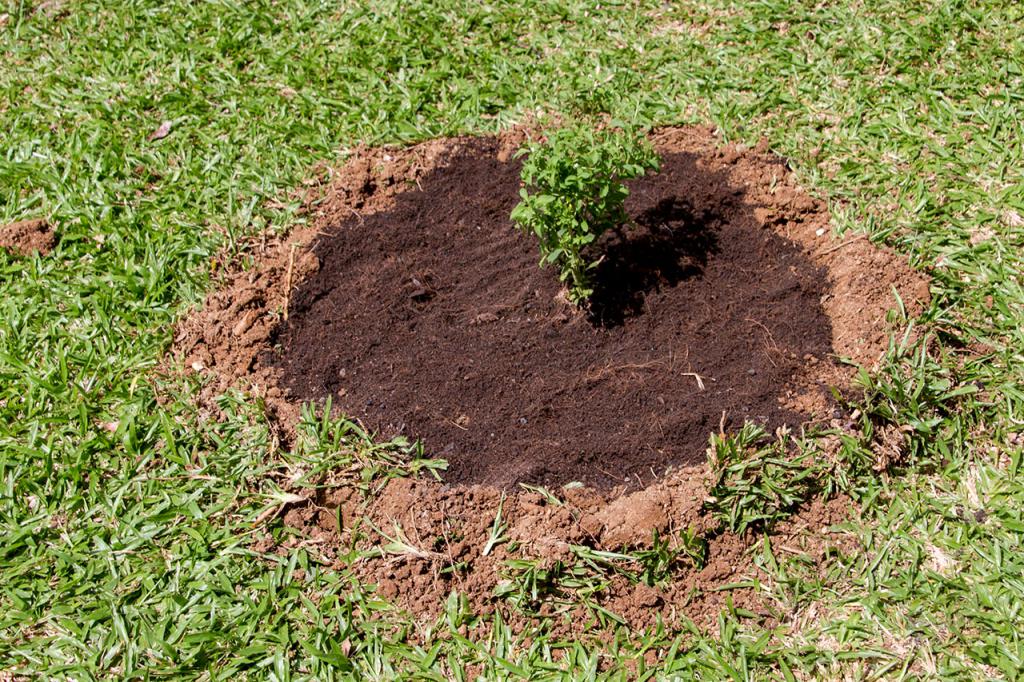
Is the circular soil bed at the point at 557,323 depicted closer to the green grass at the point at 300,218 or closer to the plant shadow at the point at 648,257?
the plant shadow at the point at 648,257

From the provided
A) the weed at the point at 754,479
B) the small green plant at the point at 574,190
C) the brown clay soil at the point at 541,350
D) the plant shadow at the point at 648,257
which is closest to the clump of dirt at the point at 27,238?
the brown clay soil at the point at 541,350

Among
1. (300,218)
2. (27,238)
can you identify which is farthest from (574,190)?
(27,238)

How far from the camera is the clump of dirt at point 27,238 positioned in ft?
12.9

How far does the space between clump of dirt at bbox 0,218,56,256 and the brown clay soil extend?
0.92 metres

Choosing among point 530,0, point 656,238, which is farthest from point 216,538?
point 530,0

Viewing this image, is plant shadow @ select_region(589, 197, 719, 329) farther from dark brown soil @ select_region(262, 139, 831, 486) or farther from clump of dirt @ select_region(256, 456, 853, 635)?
clump of dirt @ select_region(256, 456, 853, 635)

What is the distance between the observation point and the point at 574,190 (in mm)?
3018

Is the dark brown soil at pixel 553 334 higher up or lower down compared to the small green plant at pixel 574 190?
lower down

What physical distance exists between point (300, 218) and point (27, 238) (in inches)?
49.8

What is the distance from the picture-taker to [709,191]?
149 inches

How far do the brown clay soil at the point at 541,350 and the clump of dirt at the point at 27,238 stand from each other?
920mm

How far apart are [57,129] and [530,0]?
2.62 m

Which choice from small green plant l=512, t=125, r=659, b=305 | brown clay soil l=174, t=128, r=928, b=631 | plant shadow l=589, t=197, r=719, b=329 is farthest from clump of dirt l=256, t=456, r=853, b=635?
small green plant l=512, t=125, r=659, b=305

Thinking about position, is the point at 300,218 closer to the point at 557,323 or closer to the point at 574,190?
the point at 557,323
